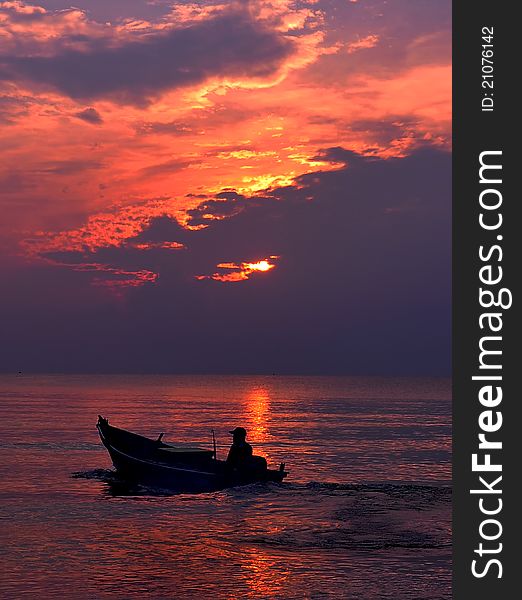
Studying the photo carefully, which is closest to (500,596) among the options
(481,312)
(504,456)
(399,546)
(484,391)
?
(504,456)

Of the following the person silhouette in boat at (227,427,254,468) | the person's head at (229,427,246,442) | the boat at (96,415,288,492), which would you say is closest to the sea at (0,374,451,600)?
the boat at (96,415,288,492)

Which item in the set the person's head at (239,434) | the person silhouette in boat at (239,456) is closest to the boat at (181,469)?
the person silhouette in boat at (239,456)

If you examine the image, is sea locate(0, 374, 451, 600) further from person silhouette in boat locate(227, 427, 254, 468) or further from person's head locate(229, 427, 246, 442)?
person's head locate(229, 427, 246, 442)

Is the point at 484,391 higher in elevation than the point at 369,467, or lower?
higher

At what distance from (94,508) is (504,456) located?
21597mm

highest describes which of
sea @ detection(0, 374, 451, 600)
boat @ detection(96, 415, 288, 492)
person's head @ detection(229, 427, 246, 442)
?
person's head @ detection(229, 427, 246, 442)

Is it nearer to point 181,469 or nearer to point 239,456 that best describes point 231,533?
point 239,456

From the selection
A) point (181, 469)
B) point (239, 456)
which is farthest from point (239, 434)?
point (181, 469)

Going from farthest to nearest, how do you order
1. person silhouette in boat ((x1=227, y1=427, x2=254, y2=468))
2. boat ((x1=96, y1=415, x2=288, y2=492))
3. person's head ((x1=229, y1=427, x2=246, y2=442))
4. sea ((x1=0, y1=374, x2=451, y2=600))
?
1. boat ((x1=96, y1=415, x2=288, y2=492))
2. person silhouette in boat ((x1=227, y1=427, x2=254, y2=468))
3. person's head ((x1=229, y1=427, x2=246, y2=442))
4. sea ((x1=0, y1=374, x2=451, y2=600))

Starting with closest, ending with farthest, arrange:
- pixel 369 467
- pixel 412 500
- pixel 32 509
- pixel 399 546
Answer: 1. pixel 399 546
2. pixel 32 509
3. pixel 412 500
4. pixel 369 467

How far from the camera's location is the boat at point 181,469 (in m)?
34.4

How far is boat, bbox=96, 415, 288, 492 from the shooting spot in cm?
3444

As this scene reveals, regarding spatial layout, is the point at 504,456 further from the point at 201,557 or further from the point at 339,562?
the point at 201,557

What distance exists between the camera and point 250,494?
33.7 m
